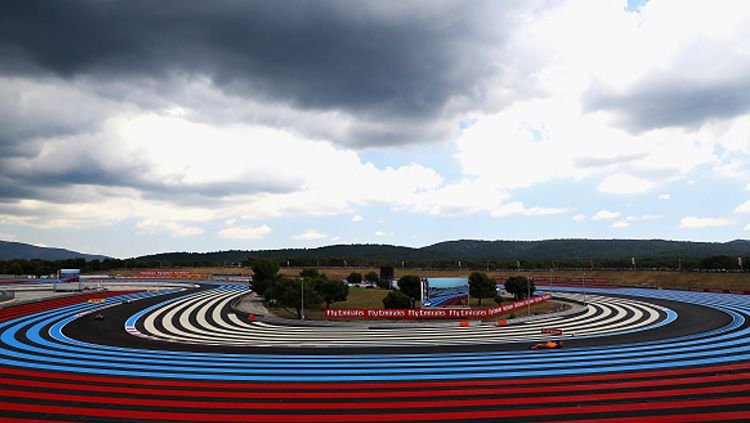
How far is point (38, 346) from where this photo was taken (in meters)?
34.5

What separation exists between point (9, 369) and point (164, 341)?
1111cm

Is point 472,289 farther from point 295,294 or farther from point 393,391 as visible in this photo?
point 393,391

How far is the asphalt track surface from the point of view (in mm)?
19281

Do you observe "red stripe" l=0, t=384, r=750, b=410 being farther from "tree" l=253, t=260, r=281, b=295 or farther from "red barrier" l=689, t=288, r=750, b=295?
"red barrier" l=689, t=288, r=750, b=295

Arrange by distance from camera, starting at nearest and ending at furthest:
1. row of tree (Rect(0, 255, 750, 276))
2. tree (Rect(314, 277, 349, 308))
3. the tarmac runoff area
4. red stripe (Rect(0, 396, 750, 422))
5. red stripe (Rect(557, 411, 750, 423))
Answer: red stripe (Rect(557, 411, 750, 423)) < red stripe (Rect(0, 396, 750, 422)) < the tarmac runoff area < tree (Rect(314, 277, 349, 308)) < row of tree (Rect(0, 255, 750, 276))

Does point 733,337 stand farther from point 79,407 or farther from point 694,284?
point 694,284

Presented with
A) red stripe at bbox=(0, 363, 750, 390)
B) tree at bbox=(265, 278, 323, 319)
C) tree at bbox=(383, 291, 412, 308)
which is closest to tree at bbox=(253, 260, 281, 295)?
tree at bbox=(265, 278, 323, 319)

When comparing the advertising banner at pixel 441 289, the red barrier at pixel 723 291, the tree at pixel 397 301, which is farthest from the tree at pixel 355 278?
the red barrier at pixel 723 291

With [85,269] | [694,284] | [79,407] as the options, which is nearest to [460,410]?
[79,407]

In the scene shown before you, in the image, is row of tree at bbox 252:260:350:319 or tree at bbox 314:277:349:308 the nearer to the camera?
row of tree at bbox 252:260:350:319

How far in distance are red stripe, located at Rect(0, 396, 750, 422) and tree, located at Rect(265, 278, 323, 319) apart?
30.9 m

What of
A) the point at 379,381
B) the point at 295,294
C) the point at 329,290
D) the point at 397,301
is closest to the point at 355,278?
the point at 329,290

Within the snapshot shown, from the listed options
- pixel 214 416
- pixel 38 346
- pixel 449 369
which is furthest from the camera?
pixel 38 346

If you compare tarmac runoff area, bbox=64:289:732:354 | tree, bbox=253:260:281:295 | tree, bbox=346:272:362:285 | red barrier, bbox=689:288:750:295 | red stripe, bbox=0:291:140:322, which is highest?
tree, bbox=253:260:281:295
